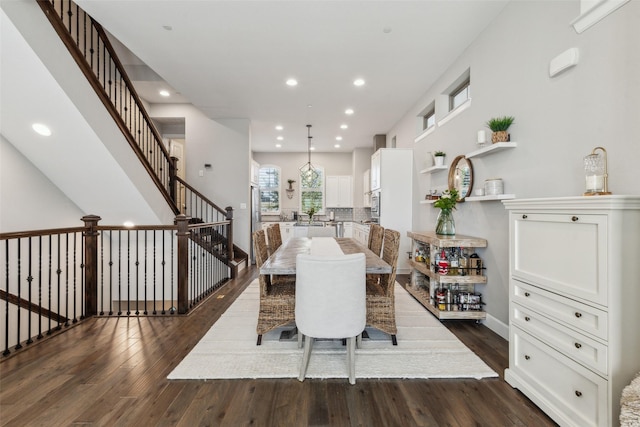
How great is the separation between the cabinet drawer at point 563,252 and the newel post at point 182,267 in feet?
10.7

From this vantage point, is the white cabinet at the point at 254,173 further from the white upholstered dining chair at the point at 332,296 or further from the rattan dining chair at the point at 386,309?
the white upholstered dining chair at the point at 332,296

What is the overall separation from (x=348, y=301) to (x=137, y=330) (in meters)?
2.32

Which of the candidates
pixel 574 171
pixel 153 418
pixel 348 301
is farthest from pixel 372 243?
pixel 153 418

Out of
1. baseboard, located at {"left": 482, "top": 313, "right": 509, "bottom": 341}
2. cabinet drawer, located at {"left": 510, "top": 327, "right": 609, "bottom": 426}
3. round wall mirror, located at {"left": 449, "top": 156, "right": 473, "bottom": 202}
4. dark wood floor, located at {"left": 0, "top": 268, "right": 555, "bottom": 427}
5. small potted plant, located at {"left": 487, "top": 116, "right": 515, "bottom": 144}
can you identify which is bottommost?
dark wood floor, located at {"left": 0, "top": 268, "right": 555, "bottom": 427}

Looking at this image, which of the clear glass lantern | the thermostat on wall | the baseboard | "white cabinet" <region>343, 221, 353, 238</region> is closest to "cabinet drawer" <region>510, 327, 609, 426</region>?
the baseboard

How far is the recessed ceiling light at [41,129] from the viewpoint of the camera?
2.99m

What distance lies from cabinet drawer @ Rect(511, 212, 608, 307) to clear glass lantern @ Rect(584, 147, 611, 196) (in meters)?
0.27

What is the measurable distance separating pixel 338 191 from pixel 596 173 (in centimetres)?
720

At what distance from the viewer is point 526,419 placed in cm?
167

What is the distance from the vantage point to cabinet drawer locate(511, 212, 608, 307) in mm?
1393

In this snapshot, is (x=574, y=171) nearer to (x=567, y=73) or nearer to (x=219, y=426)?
(x=567, y=73)

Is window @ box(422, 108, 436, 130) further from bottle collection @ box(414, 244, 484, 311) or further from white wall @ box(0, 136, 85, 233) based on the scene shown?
white wall @ box(0, 136, 85, 233)

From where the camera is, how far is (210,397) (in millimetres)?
1858

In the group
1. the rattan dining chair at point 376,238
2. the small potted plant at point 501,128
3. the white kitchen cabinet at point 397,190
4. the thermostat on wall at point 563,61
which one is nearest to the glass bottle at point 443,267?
the rattan dining chair at point 376,238
